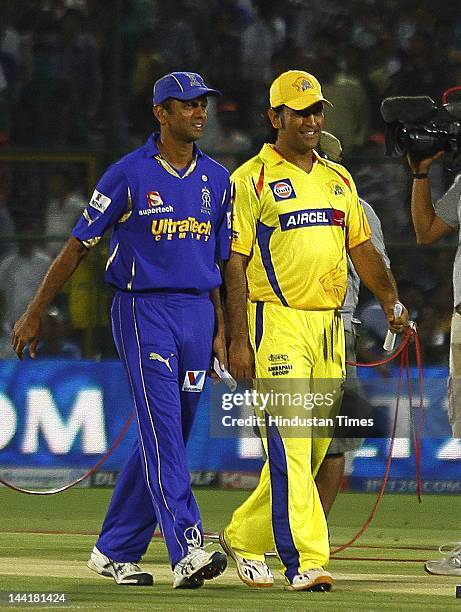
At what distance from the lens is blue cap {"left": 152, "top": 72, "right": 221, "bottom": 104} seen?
6.98 m

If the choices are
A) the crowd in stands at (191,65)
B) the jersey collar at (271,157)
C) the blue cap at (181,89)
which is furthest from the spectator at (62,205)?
the blue cap at (181,89)

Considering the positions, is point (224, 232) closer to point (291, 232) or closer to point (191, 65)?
point (291, 232)

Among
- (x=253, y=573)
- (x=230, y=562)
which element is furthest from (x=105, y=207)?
(x=230, y=562)

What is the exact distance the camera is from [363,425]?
257 inches

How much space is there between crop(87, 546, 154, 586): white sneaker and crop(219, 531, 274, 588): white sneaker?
1.24ft

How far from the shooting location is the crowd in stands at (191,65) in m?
12.8

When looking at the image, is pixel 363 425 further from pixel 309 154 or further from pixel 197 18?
pixel 197 18

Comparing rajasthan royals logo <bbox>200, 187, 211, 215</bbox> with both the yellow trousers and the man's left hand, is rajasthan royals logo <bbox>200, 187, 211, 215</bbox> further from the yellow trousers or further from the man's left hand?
the man's left hand

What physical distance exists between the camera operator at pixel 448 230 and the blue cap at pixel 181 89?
3.46 feet

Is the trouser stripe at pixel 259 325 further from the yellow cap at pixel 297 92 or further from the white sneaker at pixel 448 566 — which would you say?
the white sneaker at pixel 448 566

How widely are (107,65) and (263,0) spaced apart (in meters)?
1.54

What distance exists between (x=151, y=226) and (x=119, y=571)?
1.47 m

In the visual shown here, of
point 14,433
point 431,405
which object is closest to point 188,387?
point 431,405

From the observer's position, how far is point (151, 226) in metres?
6.83
